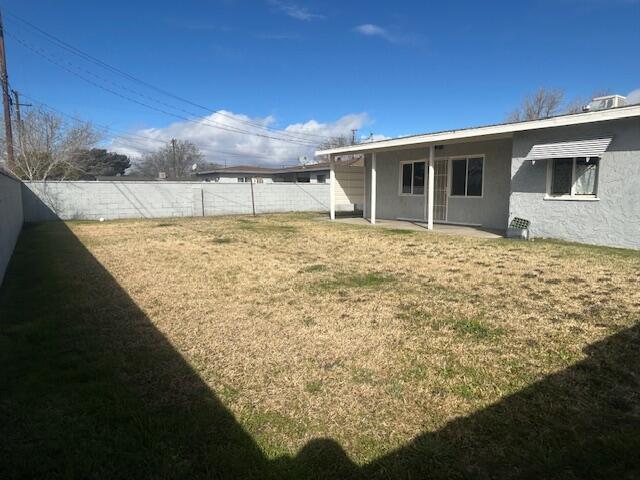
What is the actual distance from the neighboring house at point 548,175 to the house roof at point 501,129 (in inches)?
0.7

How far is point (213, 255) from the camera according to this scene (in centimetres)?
866

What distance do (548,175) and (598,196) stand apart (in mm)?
1235

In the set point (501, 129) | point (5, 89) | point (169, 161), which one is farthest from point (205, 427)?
point (169, 161)

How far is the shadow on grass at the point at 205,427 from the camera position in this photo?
217 cm

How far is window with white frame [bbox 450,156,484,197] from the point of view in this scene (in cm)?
1288

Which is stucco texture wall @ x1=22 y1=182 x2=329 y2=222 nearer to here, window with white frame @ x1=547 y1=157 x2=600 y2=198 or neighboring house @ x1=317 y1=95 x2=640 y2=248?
neighboring house @ x1=317 y1=95 x2=640 y2=248

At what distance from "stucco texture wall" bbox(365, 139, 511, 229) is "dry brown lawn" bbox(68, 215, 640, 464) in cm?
402

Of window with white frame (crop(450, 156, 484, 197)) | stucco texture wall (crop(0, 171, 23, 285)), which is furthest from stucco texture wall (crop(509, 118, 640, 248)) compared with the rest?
stucco texture wall (crop(0, 171, 23, 285))

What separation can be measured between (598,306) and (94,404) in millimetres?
5032

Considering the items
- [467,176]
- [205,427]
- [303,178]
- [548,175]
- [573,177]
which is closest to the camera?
[205,427]

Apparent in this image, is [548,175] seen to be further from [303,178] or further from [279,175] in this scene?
[279,175]

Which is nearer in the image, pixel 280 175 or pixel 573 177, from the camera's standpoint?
pixel 573 177

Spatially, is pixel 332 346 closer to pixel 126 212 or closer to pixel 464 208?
pixel 464 208

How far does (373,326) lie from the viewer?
4223mm
